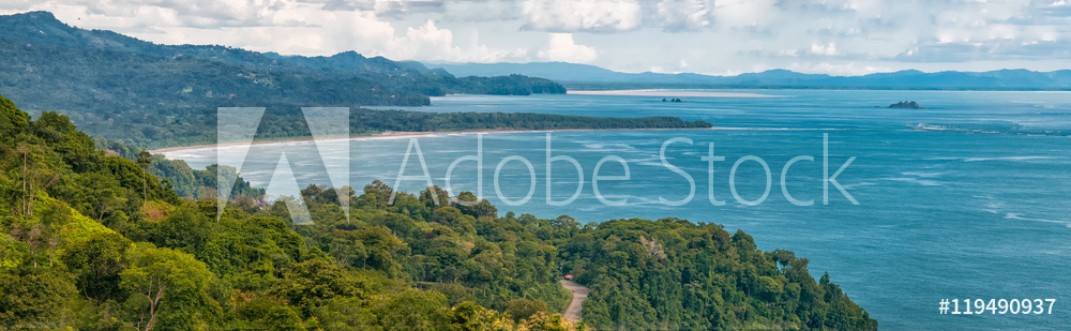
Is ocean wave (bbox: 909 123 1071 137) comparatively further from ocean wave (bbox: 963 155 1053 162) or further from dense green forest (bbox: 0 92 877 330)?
dense green forest (bbox: 0 92 877 330)

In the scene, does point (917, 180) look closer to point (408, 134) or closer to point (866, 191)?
point (866, 191)

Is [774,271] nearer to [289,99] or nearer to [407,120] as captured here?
[407,120]

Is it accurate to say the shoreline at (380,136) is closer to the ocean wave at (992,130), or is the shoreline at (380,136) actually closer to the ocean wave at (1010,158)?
the ocean wave at (992,130)

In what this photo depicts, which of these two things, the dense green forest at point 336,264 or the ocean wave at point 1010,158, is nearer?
the dense green forest at point 336,264

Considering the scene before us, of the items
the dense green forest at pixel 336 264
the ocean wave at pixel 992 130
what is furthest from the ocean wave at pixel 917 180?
the ocean wave at pixel 992 130

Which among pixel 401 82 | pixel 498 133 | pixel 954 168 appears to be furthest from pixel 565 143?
pixel 401 82

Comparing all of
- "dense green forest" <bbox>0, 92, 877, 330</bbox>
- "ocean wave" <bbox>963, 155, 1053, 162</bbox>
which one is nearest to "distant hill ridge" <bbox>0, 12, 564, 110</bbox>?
"ocean wave" <bbox>963, 155, 1053, 162</bbox>
